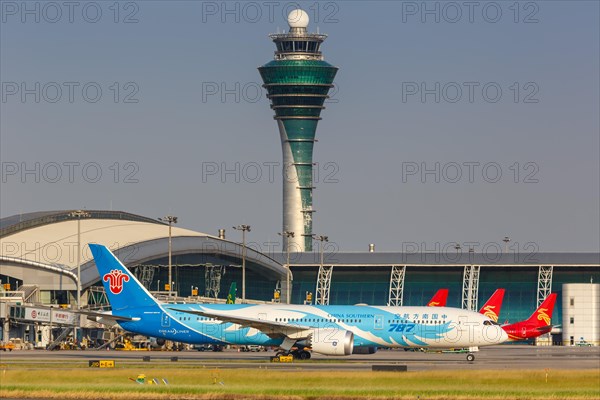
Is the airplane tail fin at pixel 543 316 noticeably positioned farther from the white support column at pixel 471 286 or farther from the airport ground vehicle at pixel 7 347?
the white support column at pixel 471 286

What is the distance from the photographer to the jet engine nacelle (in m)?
75.9

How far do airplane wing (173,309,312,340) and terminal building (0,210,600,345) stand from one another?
27614mm

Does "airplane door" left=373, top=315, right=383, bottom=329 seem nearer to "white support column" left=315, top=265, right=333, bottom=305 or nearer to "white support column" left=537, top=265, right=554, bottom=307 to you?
"white support column" left=315, top=265, right=333, bottom=305

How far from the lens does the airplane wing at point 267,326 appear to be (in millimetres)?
77250

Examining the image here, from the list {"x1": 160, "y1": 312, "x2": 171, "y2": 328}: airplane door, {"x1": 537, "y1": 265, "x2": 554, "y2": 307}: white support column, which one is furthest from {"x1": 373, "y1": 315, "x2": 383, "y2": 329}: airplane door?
{"x1": 537, "y1": 265, "x2": 554, "y2": 307}: white support column

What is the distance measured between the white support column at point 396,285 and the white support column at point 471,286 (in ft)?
28.4

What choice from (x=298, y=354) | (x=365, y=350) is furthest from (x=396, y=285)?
(x=298, y=354)

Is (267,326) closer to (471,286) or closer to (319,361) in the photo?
(319,361)

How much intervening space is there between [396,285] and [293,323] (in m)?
94.6

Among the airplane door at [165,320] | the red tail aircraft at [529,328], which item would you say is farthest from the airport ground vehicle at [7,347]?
the red tail aircraft at [529,328]

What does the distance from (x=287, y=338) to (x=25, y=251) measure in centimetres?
5880

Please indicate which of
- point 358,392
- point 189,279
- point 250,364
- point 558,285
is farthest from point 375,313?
point 558,285

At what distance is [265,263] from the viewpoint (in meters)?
160

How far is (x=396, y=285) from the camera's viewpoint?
172 meters
